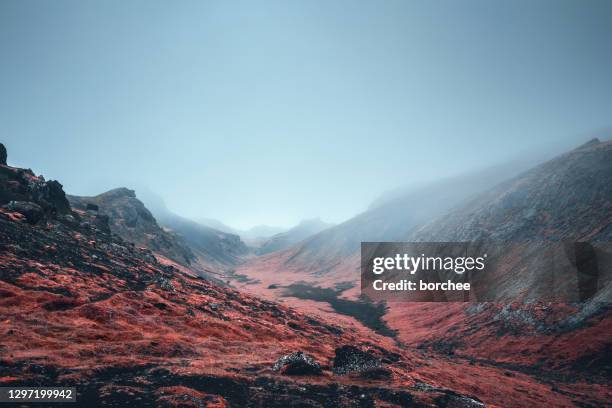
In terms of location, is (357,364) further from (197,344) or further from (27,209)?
(27,209)

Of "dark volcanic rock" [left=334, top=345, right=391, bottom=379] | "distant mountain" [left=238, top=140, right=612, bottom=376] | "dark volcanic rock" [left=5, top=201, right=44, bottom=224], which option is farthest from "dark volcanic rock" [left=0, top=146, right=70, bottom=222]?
"distant mountain" [left=238, top=140, right=612, bottom=376]

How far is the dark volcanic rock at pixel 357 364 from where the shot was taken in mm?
27547

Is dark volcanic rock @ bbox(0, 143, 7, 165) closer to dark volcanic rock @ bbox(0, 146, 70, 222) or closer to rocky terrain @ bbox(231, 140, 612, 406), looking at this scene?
dark volcanic rock @ bbox(0, 146, 70, 222)

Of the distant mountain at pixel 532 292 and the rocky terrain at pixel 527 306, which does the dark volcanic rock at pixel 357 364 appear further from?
the distant mountain at pixel 532 292

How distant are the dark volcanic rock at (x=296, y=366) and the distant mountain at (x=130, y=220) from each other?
104 meters

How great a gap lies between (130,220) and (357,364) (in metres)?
129

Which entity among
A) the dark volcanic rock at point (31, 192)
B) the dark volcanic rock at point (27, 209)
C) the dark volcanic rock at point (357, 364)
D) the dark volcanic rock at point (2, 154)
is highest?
the dark volcanic rock at point (2, 154)

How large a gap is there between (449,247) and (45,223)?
344 feet

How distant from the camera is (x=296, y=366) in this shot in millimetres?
25656

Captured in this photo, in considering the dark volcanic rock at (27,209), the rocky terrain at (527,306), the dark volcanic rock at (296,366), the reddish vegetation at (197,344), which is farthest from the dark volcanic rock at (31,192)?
the rocky terrain at (527,306)

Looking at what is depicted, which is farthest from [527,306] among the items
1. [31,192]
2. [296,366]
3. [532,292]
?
[31,192]

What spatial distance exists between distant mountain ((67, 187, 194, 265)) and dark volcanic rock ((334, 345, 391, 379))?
104588 mm

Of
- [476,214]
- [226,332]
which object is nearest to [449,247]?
[476,214]

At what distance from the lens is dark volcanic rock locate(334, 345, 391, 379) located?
90.4 feet
